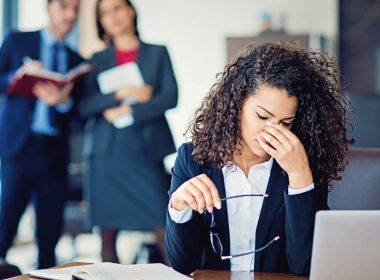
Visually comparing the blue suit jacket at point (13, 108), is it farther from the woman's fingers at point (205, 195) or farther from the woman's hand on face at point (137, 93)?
the woman's fingers at point (205, 195)

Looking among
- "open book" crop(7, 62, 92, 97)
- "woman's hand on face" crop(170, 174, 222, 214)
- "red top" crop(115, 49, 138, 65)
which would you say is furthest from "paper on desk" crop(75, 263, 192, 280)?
"red top" crop(115, 49, 138, 65)

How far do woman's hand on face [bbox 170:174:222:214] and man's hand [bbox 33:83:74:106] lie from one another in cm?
246

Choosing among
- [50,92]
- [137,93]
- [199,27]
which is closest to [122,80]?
[137,93]

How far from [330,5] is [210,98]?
361 cm

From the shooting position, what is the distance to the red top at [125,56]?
4.27 m

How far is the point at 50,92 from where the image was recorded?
402 cm

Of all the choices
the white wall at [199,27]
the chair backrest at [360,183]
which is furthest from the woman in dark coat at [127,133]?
the chair backrest at [360,183]

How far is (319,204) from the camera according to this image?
182cm

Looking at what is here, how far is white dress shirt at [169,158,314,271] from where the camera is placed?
1.87 m

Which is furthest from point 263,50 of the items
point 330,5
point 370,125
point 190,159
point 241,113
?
point 330,5

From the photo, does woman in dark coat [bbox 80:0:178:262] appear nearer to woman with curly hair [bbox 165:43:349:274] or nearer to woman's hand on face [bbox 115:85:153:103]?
woman's hand on face [bbox 115:85:153:103]

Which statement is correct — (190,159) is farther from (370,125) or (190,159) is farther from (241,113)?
(370,125)

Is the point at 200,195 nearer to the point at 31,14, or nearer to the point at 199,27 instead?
the point at 199,27

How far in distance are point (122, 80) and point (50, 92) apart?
451mm
